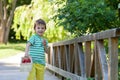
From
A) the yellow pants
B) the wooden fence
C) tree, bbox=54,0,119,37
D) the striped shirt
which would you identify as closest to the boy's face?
the striped shirt

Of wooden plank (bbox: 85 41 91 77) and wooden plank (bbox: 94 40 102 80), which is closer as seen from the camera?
wooden plank (bbox: 94 40 102 80)

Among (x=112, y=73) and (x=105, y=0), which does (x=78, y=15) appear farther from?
(x=112, y=73)

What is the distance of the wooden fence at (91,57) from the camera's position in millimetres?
5324

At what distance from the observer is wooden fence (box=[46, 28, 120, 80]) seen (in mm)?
5324

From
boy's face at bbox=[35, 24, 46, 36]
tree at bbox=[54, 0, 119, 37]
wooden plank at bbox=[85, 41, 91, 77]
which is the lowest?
wooden plank at bbox=[85, 41, 91, 77]

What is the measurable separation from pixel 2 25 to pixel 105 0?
32.3 m

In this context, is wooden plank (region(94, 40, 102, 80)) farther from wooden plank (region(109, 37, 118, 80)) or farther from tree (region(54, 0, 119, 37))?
tree (region(54, 0, 119, 37))

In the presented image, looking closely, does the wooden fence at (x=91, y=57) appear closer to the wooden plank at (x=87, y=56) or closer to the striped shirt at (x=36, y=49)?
the wooden plank at (x=87, y=56)

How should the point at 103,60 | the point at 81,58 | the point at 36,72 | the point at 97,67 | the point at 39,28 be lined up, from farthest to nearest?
the point at 81,58 → the point at 36,72 → the point at 39,28 → the point at 97,67 → the point at 103,60

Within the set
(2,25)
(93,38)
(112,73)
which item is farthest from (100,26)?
(2,25)

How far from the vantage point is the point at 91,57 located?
709 centimetres

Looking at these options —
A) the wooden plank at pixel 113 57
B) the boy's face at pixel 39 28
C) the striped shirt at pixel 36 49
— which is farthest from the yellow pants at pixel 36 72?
the wooden plank at pixel 113 57

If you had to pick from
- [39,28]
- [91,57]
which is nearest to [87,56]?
[91,57]

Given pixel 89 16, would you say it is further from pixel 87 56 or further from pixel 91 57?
pixel 91 57
